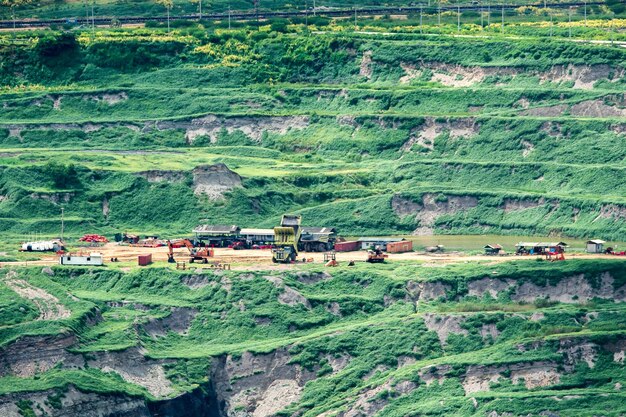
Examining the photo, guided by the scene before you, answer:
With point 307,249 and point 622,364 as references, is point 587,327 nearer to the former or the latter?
point 622,364

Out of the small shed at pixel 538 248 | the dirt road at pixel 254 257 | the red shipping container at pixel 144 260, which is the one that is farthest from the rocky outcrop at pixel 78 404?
the small shed at pixel 538 248

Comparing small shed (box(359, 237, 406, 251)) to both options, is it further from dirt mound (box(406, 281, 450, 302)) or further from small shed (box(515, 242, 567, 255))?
dirt mound (box(406, 281, 450, 302))

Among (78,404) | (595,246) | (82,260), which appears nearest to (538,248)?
(595,246)

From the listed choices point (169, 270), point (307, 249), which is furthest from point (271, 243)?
point (169, 270)

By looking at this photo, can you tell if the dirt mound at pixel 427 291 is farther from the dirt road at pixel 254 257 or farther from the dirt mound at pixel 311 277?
the dirt mound at pixel 311 277

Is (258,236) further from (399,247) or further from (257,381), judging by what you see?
(257,381)

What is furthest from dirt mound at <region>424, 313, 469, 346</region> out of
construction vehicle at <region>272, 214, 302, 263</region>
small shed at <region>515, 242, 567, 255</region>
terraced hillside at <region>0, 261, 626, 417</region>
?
small shed at <region>515, 242, 567, 255</region>

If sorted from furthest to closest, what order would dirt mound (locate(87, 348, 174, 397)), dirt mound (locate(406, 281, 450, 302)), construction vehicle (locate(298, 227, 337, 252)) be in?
construction vehicle (locate(298, 227, 337, 252)), dirt mound (locate(406, 281, 450, 302)), dirt mound (locate(87, 348, 174, 397))
